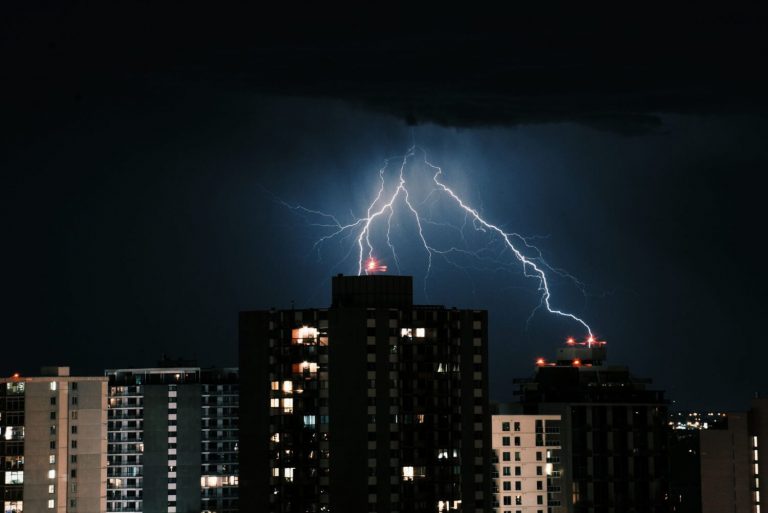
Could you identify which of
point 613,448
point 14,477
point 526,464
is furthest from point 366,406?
point 14,477

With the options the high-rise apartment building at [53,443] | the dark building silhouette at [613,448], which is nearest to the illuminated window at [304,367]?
the dark building silhouette at [613,448]

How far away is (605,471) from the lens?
514 feet

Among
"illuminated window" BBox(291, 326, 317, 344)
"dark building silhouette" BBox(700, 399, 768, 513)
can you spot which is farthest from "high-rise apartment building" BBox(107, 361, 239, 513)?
"illuminated window" BBox(291, 326, 317, 344)

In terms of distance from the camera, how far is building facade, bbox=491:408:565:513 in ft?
516

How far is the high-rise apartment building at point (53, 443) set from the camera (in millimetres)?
173125

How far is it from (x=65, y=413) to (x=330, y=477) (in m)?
48.6

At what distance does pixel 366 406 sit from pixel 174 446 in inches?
2390

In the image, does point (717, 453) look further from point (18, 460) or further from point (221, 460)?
point (18, 460)

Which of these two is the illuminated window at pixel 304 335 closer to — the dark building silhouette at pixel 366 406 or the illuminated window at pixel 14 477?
the dark building silhouette at pixel 366 406

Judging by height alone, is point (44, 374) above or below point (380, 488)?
above

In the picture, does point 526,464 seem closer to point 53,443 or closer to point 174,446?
point 53,443

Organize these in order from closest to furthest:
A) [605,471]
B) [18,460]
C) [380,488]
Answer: [380,488]
[605,471]
[18,460]

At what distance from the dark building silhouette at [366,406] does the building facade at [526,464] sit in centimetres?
1314

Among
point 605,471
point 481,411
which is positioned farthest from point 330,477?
point 605,471
